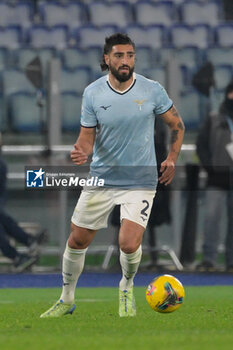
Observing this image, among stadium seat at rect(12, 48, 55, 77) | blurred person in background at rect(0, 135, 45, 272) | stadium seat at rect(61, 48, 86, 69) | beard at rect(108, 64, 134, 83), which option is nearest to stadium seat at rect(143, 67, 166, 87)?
stadium seat at rect(61, 48, 86, 69)

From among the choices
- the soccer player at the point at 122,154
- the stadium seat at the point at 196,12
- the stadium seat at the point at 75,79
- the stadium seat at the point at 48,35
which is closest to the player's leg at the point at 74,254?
the soccer player at the point at 122,154

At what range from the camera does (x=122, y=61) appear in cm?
770

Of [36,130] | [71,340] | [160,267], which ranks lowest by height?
[160,267]

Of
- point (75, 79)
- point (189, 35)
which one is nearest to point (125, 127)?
point (75, 79)

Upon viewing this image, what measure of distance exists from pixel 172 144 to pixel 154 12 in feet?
43.0

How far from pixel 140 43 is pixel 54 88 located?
194 inches

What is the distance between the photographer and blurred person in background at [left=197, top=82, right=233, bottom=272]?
45.2ft

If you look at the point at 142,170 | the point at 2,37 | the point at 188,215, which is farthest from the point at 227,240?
the point at 2,37

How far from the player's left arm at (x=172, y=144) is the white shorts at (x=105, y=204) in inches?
7.8

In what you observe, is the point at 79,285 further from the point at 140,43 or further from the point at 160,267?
the point at 140,43

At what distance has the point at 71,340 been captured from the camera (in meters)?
5.94

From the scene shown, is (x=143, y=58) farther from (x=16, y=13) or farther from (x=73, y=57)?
(x=16, y=13)

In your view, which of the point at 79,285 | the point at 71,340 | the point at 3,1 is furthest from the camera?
the point at 3,1

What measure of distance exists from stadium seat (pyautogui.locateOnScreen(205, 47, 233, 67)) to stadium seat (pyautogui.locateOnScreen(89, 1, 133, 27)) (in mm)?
5393
